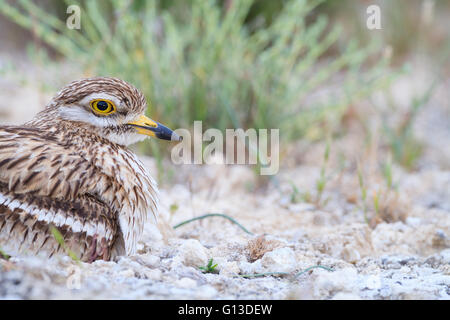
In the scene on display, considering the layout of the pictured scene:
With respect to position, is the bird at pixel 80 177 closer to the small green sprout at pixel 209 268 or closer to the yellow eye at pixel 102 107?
the yellow eye at pixel 102 107

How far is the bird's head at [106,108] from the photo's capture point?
2.57m

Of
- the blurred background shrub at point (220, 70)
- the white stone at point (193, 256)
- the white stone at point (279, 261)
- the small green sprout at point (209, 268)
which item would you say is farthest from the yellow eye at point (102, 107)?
the blurred background shrub at point (220, 70)

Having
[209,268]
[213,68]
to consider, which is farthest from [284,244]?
[213,68]

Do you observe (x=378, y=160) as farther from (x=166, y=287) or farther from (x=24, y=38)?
(x=24, y=38)

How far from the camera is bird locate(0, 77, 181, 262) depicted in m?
2.19

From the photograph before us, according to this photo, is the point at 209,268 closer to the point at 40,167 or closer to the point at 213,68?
the point at 40,167

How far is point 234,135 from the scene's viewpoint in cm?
416

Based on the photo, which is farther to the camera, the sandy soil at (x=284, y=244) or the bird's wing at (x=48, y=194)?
the bird's wing at (x=48, y=194)

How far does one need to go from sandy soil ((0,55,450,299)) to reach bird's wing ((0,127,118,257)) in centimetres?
16

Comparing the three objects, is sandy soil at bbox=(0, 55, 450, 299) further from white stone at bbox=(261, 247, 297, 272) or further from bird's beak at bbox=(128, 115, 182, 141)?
bird's beak at bbox=(128, 115, 182, 141)

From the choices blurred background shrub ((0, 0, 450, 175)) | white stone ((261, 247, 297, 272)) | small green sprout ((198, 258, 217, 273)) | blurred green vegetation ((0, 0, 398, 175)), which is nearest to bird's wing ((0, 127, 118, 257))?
small green sprout ((198, 258, 217, 273))

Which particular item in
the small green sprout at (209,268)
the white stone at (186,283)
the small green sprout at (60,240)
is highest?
the small green sprout at (60,240)
